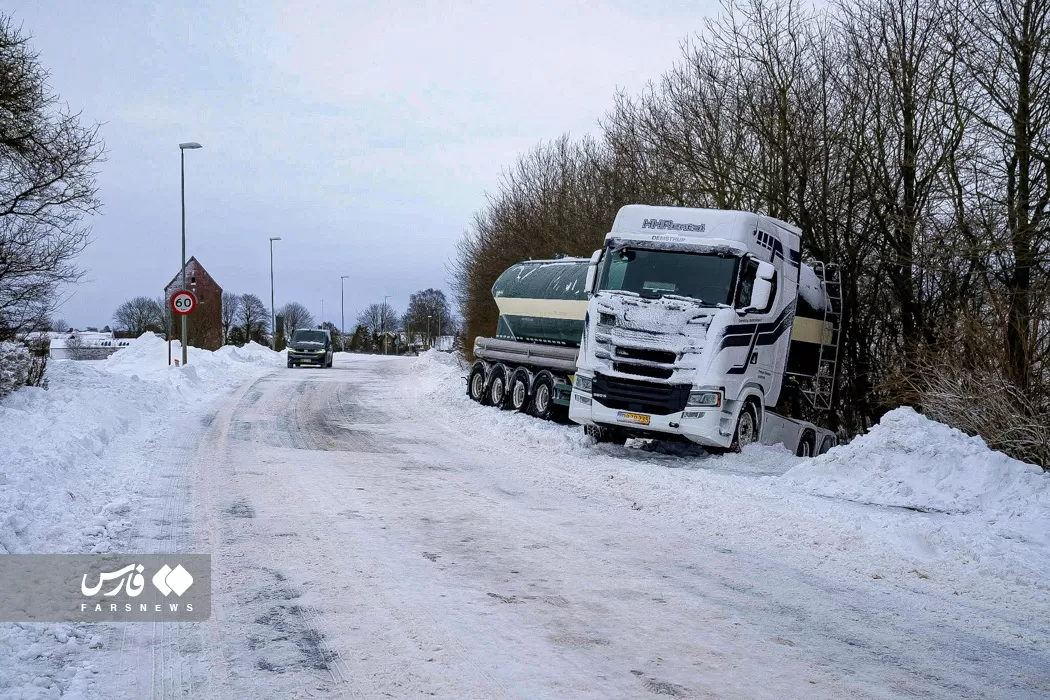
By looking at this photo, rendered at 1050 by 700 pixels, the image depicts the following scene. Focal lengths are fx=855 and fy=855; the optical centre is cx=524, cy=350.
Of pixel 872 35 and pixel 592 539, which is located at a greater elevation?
pixel 872 35

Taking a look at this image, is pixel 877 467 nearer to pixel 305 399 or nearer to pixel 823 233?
pixel 823 233

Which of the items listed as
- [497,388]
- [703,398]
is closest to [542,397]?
[497,388]

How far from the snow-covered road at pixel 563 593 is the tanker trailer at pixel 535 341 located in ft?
19.9

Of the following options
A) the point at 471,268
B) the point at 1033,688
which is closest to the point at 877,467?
the point at 1033,688

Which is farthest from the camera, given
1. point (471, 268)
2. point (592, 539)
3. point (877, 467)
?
point (471, 268)

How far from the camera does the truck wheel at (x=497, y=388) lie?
63.3ft

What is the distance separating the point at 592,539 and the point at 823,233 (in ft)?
40.4

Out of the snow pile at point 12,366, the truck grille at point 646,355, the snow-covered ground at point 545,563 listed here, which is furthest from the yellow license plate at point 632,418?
the snow pile at point 12,366

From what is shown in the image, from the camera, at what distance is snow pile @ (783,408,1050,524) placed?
8031 mm

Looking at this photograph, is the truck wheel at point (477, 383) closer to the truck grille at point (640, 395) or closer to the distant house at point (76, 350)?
the truck grille at point (640, 395)

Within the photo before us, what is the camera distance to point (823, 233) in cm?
1742

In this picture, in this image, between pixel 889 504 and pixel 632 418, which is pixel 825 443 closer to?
pixel 632 418

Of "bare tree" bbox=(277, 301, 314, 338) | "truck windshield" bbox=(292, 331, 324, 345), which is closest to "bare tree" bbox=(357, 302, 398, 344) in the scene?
"bare tree" bbox=(277, 301, 314, 338)

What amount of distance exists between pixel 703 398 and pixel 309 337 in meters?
31.5
